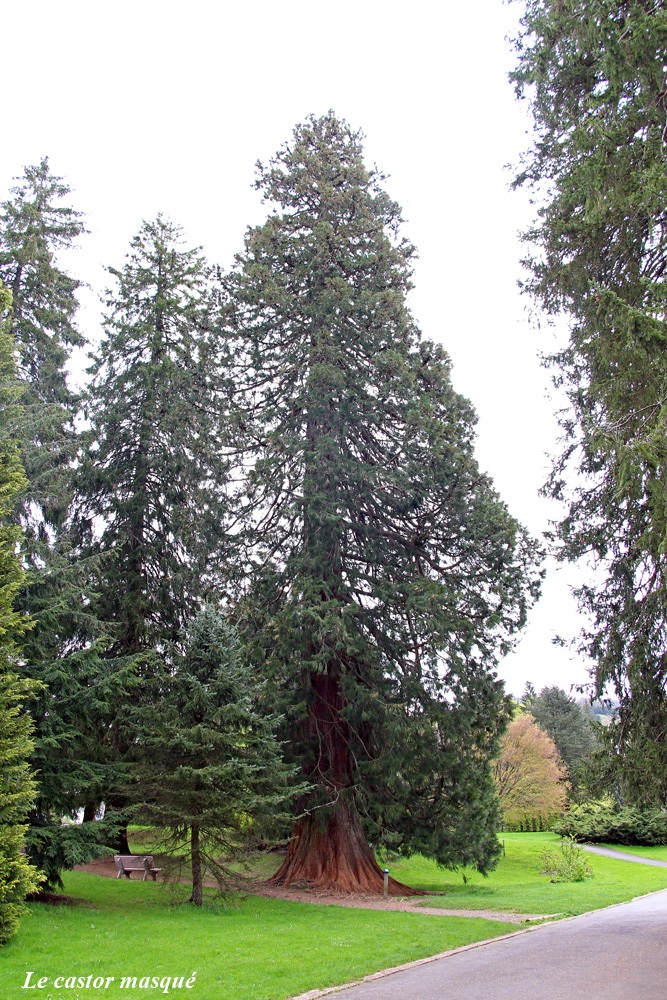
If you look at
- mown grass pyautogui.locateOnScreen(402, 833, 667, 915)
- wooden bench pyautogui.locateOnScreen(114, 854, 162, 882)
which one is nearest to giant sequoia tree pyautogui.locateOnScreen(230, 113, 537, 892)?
mown grass pyautogui.locateOnScreen(402, 833, 667, 915)

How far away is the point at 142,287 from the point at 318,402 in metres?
7.76

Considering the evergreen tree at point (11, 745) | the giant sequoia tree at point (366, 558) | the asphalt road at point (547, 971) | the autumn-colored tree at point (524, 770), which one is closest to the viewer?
the asphalt road at point (547, 971)

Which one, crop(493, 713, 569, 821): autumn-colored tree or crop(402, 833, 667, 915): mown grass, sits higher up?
crop(493, 713, 569, 821): autumn-colored tree

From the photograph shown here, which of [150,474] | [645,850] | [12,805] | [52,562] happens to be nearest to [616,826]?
[645,850]

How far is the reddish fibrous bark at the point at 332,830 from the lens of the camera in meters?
16.0

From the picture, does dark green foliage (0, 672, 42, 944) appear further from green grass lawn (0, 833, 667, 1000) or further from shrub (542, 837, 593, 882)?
shrub (542, 837, 593, 882)

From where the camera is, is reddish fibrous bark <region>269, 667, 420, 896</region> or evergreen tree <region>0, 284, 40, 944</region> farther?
reddish fibrous bark <region>269, 667, 420, 896</region>

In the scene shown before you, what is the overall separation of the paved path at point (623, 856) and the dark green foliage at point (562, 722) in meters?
13.3

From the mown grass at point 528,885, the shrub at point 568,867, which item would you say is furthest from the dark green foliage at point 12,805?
the shrub at point 568,867

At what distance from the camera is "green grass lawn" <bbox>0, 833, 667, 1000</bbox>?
303 inches

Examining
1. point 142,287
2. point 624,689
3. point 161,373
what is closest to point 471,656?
point 624,689

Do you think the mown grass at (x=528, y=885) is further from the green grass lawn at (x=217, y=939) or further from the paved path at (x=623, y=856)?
the paved path at (x=623, y=856)

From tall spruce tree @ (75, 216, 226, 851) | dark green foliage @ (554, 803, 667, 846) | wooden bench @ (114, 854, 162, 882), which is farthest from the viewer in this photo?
dark green foliage @ (554, 803, 667, 846)

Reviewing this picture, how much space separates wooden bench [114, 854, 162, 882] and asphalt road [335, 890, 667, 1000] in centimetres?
918
